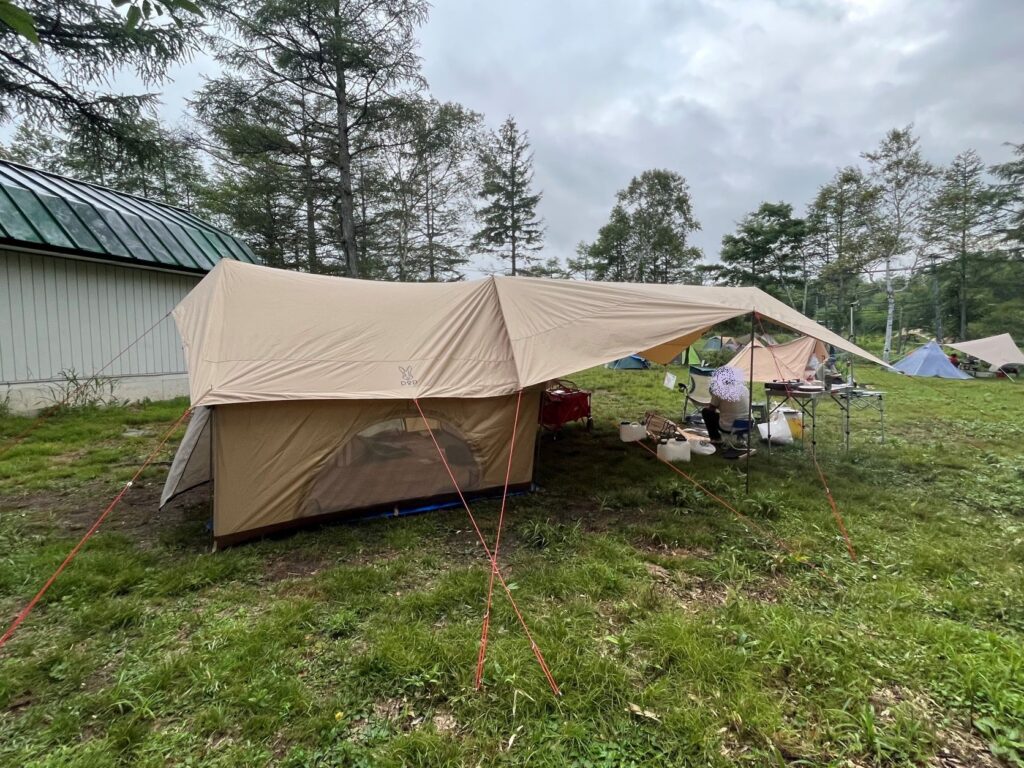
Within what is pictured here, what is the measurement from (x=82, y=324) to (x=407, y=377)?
7195 millimetres

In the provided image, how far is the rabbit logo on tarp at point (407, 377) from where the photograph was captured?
322 centimetres

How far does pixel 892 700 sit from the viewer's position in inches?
70.9

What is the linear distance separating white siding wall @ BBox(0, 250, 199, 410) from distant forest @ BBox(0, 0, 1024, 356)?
80.5 inches

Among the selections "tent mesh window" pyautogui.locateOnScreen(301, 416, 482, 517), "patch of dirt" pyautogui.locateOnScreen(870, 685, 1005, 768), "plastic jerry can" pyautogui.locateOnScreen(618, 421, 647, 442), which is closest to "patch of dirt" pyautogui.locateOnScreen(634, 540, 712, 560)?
"patch of dirt" pyautogui.locateOnScreen(870, 685, 1005, 768)

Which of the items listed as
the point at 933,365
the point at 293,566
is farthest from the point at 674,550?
the point at 933,365

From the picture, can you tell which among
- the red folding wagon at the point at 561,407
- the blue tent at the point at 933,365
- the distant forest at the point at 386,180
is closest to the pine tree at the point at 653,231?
the distant forest at the point at 386,180

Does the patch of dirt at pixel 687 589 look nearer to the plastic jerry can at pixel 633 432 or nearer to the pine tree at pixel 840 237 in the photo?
the plastic jerry can at pixel 633 432

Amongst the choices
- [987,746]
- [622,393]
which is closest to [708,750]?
[987,746]

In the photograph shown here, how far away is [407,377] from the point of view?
326 cm

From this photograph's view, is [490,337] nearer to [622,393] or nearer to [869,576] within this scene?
[869,576]

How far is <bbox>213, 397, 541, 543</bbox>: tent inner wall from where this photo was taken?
2961 millimetres

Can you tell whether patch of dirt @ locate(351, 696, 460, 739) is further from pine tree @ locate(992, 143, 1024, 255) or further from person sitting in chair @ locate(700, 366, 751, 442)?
pine tree @ locate(992, 143, 1024, 255)

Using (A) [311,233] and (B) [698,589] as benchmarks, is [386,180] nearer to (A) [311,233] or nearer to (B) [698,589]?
(A) [311,233]

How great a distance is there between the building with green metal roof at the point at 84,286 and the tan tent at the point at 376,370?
3992 mm
